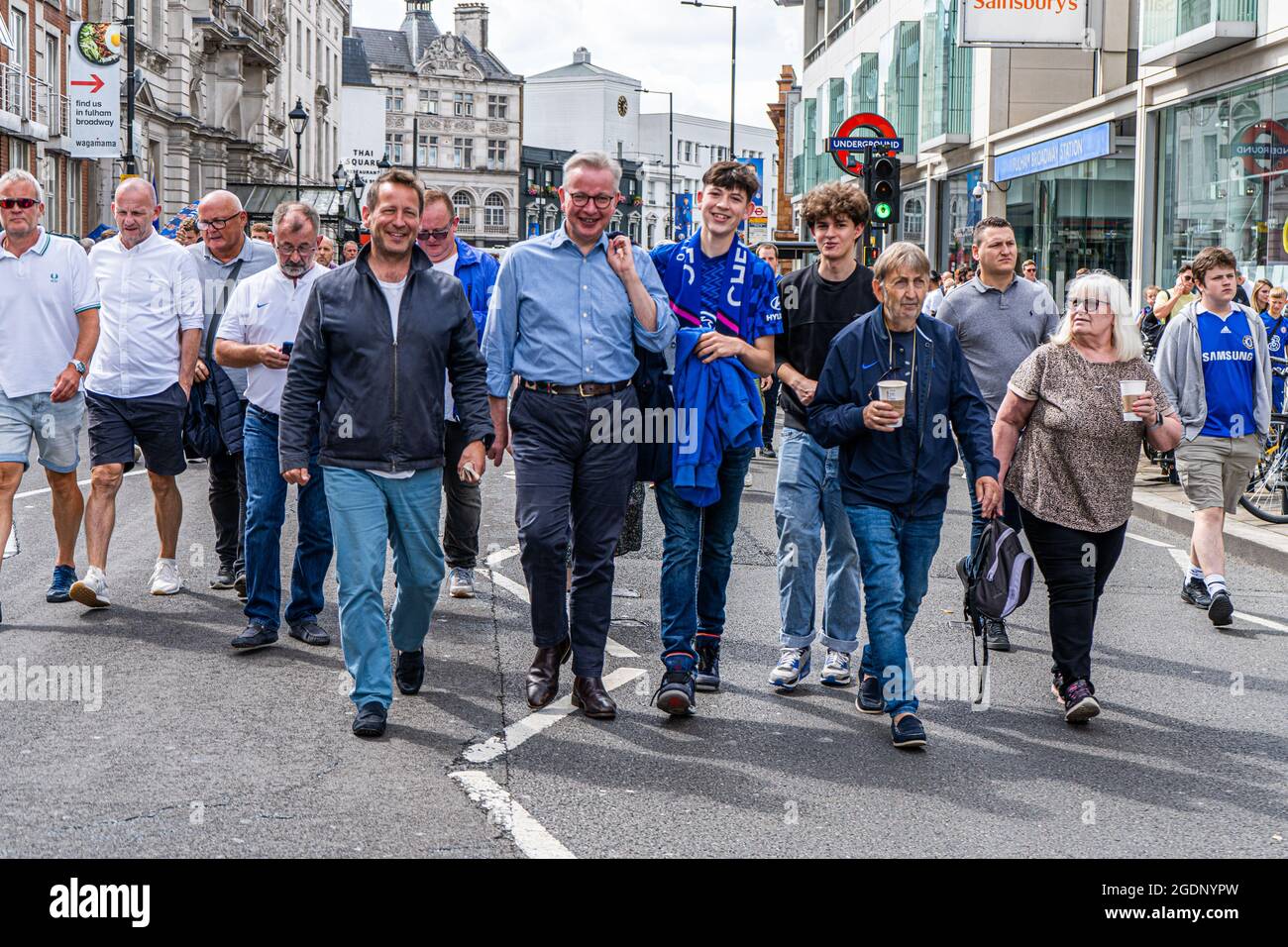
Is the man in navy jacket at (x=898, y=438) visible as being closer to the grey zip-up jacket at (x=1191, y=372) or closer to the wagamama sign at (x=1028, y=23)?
the grey zip-up jacket at (x=1191, y=372)

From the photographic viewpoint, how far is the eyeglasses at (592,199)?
19.6ft

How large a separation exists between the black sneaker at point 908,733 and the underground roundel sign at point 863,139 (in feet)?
38.1

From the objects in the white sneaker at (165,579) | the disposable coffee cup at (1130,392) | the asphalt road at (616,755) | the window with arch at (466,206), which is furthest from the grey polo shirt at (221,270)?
the window with arch at (466,206)

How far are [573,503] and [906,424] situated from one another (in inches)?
51.7

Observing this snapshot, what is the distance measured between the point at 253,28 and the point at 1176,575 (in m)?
50.9

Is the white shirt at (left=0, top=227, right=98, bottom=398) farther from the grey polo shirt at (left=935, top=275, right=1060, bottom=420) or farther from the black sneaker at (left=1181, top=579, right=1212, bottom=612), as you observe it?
the black sneaker at (left=1181, top=579, right=1212, bottom=612)

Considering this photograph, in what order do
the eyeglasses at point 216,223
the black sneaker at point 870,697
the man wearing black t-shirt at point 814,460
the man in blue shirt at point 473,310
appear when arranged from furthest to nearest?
the man in blue shirt at point 473,310 → the eyeglasses at point 216,223 → the man wearing black t-shirt at point 814,460 → the black sneaker at point 870,697

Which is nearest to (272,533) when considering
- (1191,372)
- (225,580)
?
(225,580)

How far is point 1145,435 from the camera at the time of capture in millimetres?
6285

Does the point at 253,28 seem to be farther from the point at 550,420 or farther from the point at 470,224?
the point at 470,224

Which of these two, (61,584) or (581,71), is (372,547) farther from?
(581,71)

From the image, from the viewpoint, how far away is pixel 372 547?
19.5 feet
